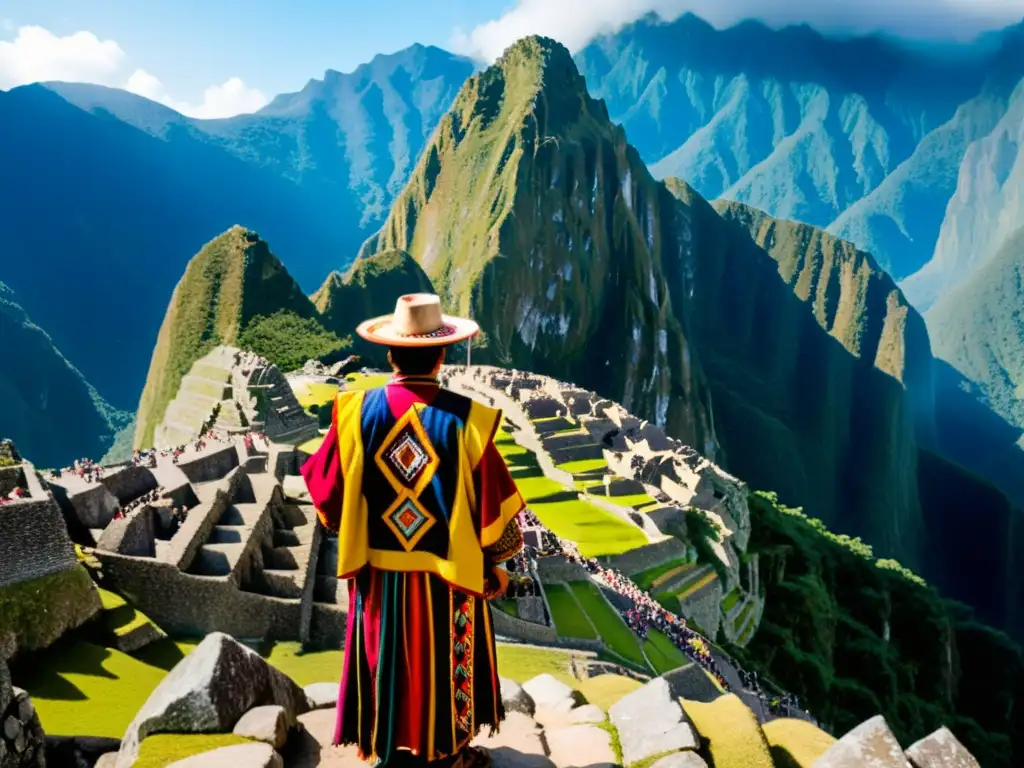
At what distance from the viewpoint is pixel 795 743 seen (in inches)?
193

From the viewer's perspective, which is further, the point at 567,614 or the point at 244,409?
the point at 244,409

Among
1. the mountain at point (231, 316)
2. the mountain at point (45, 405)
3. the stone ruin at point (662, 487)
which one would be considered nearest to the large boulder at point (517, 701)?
the stone ruin at point (662, 487)

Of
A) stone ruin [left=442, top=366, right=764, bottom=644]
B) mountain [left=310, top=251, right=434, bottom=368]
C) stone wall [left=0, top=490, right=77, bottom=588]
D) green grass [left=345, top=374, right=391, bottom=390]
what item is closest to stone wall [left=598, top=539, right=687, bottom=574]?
stone ruin [left=442, top=366, right=764, bottom=644]

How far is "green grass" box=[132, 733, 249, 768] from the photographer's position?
4250mm

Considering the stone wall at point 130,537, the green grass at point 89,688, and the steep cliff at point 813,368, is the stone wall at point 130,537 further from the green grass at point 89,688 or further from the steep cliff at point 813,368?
the steep cliff at point 813,368

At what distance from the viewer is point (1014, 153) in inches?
6944

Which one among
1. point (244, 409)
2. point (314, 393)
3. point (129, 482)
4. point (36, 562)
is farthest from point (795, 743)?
point (314, 393)

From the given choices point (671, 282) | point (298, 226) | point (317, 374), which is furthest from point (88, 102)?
point (317, 374)

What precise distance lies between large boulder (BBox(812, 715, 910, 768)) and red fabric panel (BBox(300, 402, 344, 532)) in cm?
302

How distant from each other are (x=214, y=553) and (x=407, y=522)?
8.11m

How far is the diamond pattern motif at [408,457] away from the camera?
406 centimetres

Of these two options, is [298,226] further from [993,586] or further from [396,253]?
[993,586]

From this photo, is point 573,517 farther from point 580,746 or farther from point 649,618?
point 580,746

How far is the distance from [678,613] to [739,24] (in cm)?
21201
